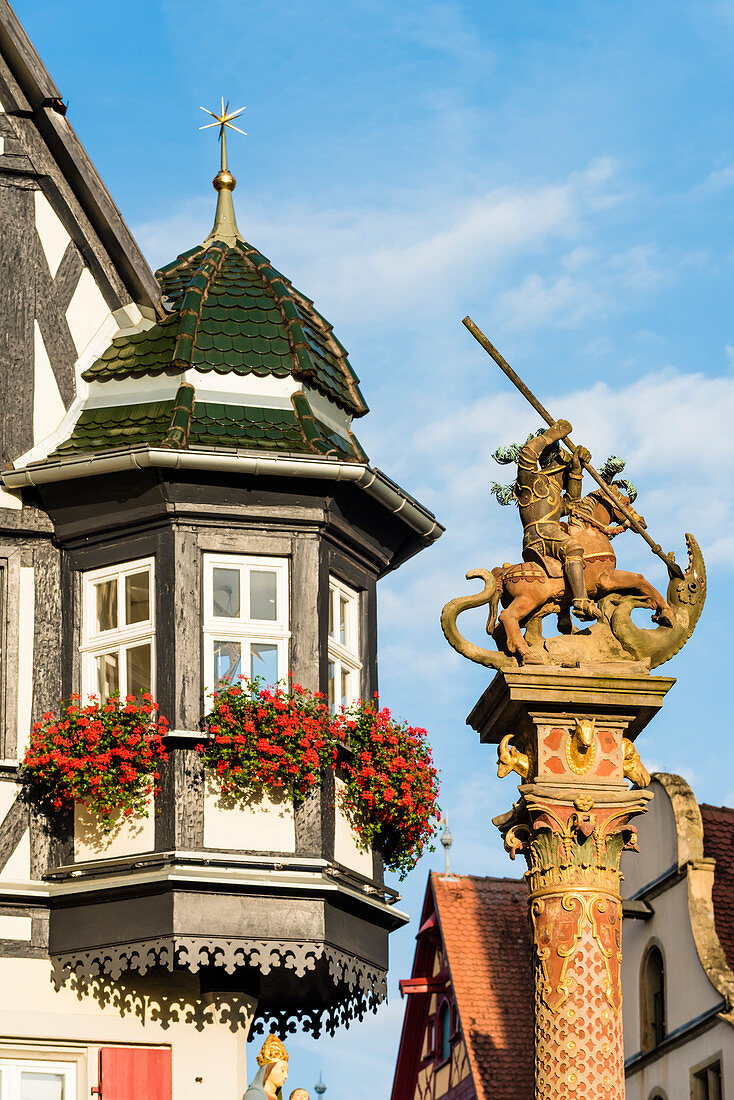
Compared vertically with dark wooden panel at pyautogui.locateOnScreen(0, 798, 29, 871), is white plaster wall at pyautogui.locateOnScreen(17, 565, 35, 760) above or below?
above

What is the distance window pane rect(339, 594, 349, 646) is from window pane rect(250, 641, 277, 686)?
1.02m

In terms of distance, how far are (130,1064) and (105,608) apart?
3.91 meters

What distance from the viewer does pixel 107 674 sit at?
20.7 m

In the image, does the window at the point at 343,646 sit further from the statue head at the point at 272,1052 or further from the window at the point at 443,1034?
the window at the point at 443,1034

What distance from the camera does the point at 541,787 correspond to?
1631 centimetres

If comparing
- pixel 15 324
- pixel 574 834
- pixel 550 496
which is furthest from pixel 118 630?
pixel 574 834

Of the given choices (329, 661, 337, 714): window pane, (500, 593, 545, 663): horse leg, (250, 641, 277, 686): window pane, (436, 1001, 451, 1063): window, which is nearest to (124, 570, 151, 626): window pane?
(250, 641, 277, 686): window pane

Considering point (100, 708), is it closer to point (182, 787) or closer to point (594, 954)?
point (182, 787)

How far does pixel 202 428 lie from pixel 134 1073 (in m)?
5.50

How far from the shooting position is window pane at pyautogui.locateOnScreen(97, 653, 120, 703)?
20578mm

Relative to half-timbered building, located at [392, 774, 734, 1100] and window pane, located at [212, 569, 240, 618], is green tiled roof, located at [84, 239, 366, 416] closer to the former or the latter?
window pane, located at [212, 569, 240, 618]

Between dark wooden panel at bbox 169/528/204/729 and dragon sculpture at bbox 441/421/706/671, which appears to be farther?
dark wooden panel at bbox 169/528/204/729

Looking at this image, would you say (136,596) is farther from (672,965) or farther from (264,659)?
(672,965)

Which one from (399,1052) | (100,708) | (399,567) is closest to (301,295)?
(399,567)
